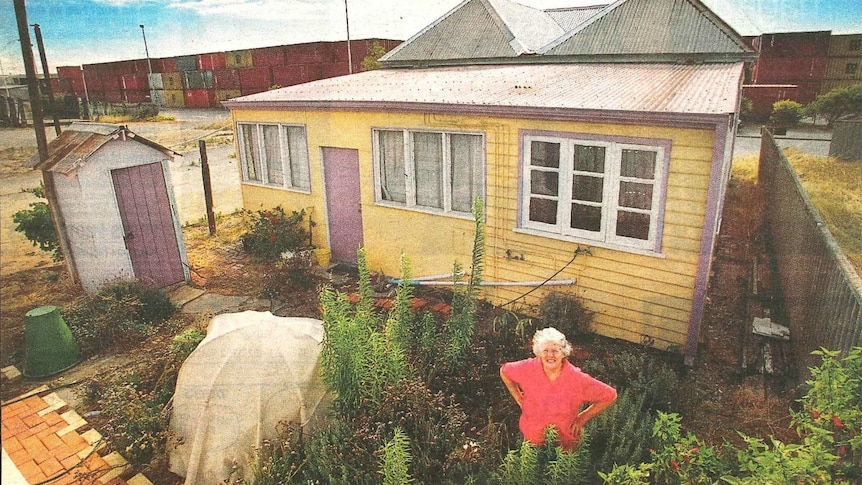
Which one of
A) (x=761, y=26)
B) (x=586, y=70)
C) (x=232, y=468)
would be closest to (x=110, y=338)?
(x=232, y=468)

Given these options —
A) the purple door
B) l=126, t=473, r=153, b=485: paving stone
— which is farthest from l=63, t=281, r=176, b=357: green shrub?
the purple door

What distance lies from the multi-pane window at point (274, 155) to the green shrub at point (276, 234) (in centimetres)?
64

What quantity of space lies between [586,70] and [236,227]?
8572mm

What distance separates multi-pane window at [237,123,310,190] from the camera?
9.73m

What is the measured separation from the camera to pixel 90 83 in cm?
2769

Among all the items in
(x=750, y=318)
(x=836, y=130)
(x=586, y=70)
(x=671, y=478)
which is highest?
(x=586, y=70)

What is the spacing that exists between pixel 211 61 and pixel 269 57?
4366mm

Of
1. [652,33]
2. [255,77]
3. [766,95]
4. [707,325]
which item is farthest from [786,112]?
[255,77]

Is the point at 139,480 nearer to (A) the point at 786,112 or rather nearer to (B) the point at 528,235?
(B) the point at 528,235

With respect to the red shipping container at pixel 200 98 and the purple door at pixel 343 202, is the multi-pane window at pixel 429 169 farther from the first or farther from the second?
the red shipping container at pixel 200 98

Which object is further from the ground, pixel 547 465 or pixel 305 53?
pixel 305 53

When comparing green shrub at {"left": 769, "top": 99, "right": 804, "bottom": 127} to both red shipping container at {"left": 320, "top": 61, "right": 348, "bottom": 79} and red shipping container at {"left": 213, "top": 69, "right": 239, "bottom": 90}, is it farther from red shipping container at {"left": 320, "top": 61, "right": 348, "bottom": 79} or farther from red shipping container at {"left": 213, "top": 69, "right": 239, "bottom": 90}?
red shipping container at {"left": 213, "top": 69, "right": 239, "bottom": 90}

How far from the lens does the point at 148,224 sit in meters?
8.01

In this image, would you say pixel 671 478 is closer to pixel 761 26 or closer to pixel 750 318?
pixel 750 318
